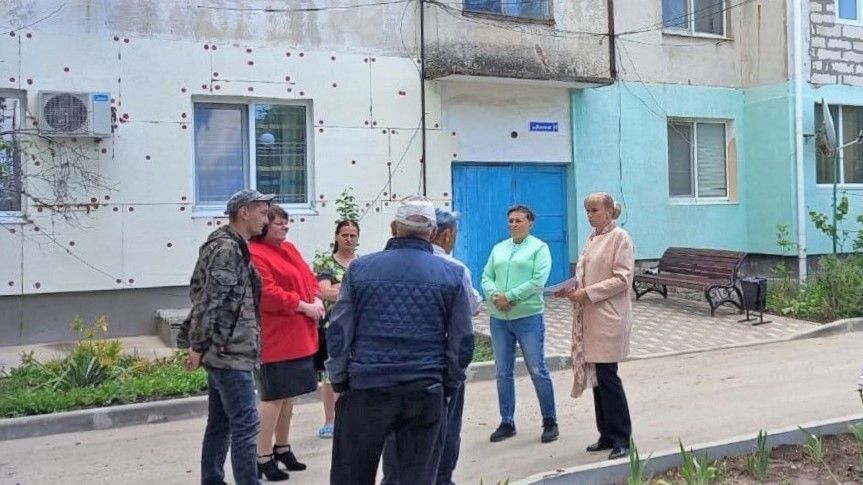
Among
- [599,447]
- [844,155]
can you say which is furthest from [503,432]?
[844,155]

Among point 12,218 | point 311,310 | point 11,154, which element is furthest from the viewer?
point 12,218

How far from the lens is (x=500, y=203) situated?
13609 mm

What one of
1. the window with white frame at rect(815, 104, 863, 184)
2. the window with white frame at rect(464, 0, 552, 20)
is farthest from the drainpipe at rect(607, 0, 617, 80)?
the window with white frame at rect(815, 104, 863, 184)

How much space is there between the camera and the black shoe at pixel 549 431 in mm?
6477

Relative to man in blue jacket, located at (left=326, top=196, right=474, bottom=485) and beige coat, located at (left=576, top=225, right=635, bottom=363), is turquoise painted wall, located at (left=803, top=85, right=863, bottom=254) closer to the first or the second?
beige coat, located at (left=576, top=225, right=635, bottom=363)

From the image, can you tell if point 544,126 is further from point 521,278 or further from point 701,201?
point 521,278

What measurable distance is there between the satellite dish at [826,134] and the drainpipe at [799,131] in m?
0.41

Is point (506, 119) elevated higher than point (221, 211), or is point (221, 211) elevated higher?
point (506, 119)

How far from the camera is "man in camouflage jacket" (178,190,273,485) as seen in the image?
4766 millimetres

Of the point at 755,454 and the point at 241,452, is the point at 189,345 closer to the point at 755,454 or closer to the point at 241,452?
the point at 241,452

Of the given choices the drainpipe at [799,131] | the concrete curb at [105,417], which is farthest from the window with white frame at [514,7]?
the concrete curb at [105,417]

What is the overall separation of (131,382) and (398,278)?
4.94 metres

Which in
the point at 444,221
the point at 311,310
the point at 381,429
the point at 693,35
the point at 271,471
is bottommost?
the point at 271,471

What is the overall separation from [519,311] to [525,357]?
350 mm
